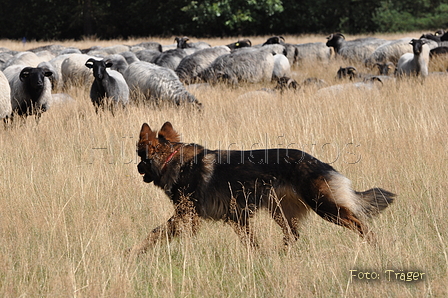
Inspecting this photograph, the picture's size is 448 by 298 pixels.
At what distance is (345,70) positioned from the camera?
1584cm

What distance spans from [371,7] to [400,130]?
130 feet

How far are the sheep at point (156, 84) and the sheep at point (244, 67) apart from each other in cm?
316

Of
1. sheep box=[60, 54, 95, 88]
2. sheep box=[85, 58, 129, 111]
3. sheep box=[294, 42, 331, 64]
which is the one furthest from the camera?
sheep box=[294, 42, 331, 64]

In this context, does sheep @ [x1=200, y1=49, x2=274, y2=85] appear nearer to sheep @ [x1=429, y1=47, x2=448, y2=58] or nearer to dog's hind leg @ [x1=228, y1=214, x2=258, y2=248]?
sheep @ [x1=429, y1=47, x2=448, y2=58]

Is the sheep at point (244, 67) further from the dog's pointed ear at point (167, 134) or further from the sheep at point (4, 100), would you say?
the dog's pointed ear at point (167, 134)

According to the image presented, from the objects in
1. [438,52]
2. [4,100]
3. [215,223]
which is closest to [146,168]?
[215,223]

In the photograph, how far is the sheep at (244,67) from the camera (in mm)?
16422

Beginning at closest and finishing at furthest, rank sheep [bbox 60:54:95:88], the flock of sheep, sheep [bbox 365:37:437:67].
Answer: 1. the flock of sheep
2. sheep [bbox 60:54:95:88]
3. sheep [bbox 365:37:437:67]

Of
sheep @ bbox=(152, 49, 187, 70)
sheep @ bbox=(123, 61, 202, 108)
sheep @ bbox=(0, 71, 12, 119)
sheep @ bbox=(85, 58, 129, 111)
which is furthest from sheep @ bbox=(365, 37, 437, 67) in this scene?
sheep @ bbox=(0, 71, 12, 119)

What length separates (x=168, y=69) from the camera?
13.6m

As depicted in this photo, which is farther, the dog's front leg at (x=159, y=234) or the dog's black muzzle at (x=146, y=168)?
the dog's black muzzle at (x=146, y=168)

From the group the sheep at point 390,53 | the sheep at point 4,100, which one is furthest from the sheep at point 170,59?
the sheep at point 4,100

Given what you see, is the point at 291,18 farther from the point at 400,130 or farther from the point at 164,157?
the point at 164,157

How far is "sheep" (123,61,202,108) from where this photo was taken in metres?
12.1
